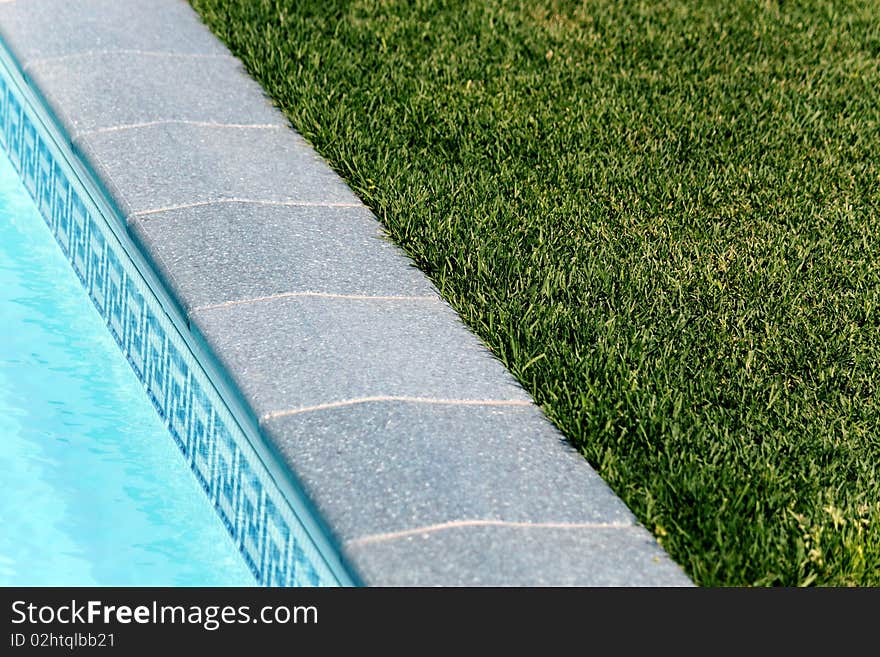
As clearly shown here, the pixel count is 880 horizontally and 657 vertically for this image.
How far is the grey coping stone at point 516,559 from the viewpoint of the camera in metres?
2.90

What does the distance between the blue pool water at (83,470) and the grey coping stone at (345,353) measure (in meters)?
0.49

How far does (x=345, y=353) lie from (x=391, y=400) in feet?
0.97

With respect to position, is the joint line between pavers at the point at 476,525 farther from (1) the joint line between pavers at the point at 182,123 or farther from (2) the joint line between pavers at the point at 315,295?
(1) the joint line between pavers at the point at 182,123

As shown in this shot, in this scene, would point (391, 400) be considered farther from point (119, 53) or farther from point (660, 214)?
point (119, 53)

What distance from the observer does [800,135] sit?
5703mm

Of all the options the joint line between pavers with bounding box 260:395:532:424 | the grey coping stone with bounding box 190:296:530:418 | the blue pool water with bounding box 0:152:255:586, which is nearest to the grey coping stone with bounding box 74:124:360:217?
the blue pool water with bounding box 0:152:255:586

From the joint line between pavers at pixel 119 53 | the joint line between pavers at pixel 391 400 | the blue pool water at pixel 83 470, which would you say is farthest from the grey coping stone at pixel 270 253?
the joint line between pavers at pixel 119 53

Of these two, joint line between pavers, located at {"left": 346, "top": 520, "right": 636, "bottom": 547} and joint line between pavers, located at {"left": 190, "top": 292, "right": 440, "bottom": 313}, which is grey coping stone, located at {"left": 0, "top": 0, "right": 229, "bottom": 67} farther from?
joint line between pavers, located at {"left": 346, "top": 520, "right": 636, "bottom": 547}

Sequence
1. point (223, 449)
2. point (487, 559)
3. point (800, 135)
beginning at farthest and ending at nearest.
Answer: point (800, 135) < point (223, 449) < point (487, 559)

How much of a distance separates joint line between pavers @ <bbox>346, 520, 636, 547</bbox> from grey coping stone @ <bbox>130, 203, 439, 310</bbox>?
1298mm

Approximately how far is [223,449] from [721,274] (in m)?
1.99

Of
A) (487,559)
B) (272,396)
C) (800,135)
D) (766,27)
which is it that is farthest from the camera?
(766,27)

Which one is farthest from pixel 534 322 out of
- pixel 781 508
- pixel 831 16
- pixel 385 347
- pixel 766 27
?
pixel 831 16

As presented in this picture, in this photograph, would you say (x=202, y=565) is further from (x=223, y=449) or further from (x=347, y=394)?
(x=347, y=394)
